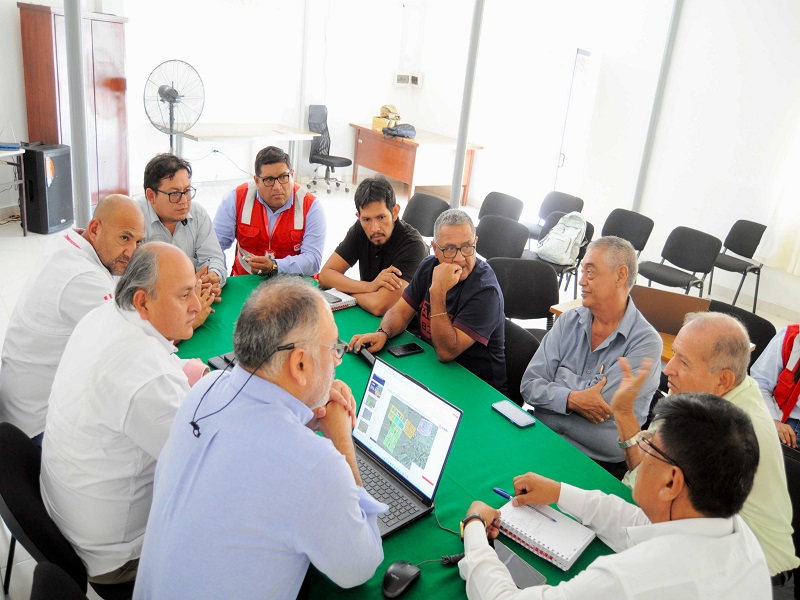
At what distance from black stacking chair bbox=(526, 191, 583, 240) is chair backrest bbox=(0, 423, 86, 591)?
4.99 metres

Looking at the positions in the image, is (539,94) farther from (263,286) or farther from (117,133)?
(263,286)

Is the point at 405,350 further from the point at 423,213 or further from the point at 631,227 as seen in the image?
the point at 631,227

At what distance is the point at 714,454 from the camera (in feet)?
4.36

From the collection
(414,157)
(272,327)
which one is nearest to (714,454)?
(272,327)

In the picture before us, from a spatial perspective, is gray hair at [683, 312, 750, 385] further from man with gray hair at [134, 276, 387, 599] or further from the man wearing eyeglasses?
the man wearing eyeglasses

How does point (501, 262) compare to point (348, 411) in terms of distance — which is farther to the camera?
point (501, 262)

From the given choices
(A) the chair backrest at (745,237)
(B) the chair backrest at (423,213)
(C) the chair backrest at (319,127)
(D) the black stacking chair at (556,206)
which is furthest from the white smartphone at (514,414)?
(C) the chair backrest at (319,127)

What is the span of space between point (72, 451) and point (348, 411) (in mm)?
758

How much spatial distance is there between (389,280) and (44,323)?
1.56 metres

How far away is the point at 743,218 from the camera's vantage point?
20.8 ft

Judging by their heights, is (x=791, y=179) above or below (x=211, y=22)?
below

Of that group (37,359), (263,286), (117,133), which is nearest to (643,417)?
(263,286)

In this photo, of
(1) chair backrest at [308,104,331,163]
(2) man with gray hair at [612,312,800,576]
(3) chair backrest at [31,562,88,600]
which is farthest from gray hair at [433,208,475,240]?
(1) chair backrest at [308,104,331,163]

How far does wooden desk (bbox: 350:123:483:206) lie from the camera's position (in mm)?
9062
